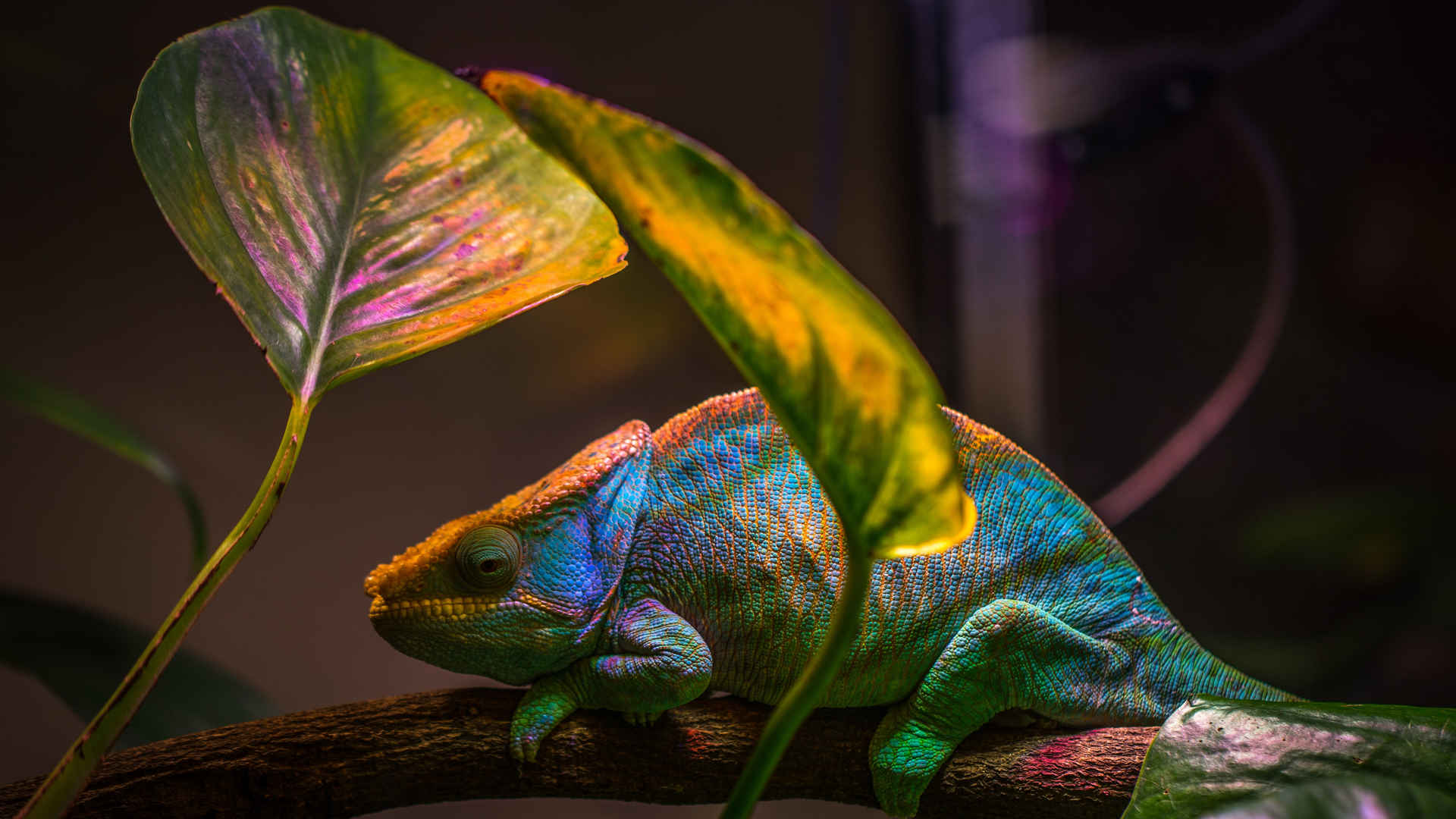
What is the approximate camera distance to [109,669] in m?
1.19

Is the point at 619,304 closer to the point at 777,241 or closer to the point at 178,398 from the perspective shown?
the point at 178,398

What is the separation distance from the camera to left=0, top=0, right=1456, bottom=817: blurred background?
4.58 feet

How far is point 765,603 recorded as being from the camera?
99 centimetres

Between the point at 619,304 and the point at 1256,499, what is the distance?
138 centimetres

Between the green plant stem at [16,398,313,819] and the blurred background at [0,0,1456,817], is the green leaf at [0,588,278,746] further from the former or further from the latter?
the green plant stem at [16,398,313,819]

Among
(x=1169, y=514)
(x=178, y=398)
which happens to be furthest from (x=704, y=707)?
(x=1169, y=514)

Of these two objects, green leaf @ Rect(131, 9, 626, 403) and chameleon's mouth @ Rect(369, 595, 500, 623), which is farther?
chameleon's mouth @ Rect(369, 595, 500, 623)

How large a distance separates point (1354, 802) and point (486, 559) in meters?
0.79

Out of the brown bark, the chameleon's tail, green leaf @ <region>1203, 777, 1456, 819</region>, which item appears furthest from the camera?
the chameleon's tail

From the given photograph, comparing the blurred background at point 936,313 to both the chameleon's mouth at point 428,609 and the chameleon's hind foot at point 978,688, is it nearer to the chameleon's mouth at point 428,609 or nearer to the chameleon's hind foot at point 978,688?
the chameleon's mouth at point 428,609

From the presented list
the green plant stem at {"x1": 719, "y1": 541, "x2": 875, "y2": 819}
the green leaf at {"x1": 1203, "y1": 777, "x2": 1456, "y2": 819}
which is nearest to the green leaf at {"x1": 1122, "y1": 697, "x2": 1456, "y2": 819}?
the green leaf at {"x1": 1203, "y1": 777, "x2": 1456, "y2": 819}

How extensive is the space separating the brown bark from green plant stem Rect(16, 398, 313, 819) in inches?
9.6

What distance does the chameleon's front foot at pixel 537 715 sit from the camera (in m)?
0.90

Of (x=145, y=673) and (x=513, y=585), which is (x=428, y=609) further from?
(x=145, y=673)
